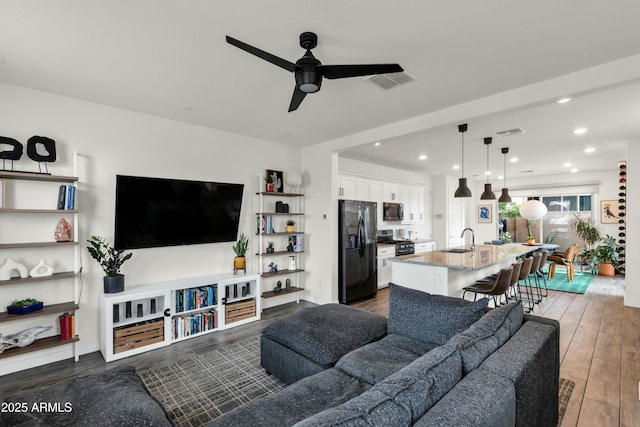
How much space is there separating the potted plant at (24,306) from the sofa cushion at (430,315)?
3240 millimetres

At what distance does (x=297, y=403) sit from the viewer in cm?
161

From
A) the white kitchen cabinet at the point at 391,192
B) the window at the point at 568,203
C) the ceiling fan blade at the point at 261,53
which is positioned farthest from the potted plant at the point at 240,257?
the window at the point at 568,203

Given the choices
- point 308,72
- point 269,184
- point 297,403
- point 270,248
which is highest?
point 308,72

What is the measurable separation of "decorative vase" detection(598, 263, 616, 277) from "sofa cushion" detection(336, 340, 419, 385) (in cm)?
786

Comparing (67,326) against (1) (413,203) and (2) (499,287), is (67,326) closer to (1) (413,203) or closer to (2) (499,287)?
(2) (499,287)

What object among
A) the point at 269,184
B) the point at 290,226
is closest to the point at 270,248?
the point at 290,226

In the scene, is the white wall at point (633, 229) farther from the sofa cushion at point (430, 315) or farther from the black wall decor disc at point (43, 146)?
the black wall decor disc at point (43, 146)

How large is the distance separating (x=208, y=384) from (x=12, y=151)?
109 inches

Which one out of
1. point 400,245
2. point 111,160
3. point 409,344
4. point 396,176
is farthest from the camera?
point 396,176

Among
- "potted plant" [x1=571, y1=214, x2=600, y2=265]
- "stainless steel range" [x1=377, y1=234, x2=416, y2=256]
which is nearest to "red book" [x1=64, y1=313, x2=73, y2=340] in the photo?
"stainless steel range" [x1=377, y1=234, x2=416, y2=256]

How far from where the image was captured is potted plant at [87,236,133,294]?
10.5 feet

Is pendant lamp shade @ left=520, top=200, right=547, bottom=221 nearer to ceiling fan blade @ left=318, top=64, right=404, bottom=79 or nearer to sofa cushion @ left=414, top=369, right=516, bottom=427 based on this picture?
ceiling fan blade @ left=318, top=64, right=404, bottom=79

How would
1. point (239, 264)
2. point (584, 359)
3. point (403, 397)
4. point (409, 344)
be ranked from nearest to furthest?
1. point (403, 397)
2. point (409, 344)
3. point (584, 359)
4. point (239, 264)

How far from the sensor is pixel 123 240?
3.42m
